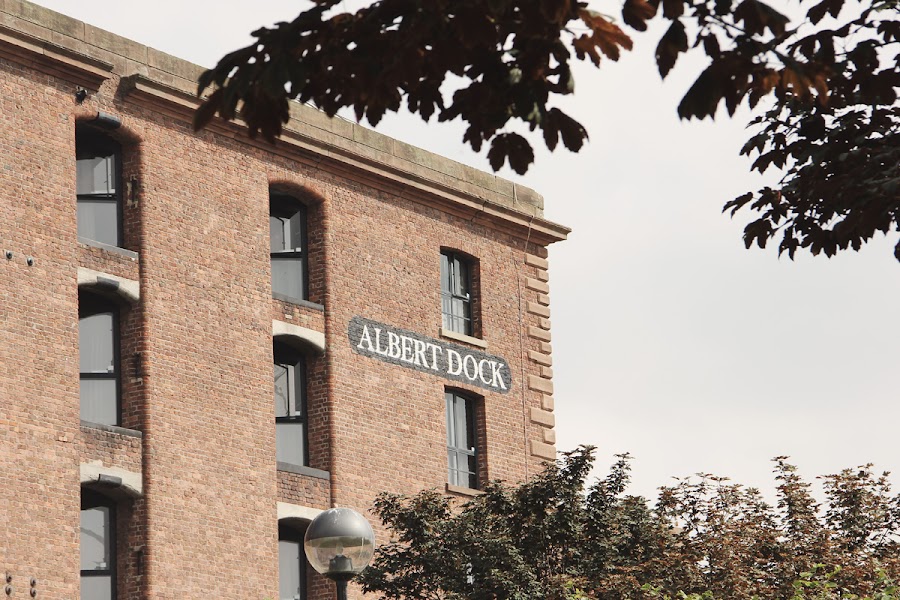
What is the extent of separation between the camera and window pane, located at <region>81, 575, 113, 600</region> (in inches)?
1064

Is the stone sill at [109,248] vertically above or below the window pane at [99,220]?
below

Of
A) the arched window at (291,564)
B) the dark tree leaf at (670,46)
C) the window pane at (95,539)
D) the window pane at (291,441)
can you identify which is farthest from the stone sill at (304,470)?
the dark tree leaf at (670,46)

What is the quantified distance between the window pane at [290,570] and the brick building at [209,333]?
5 centimetres

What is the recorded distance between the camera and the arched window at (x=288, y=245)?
31625mm

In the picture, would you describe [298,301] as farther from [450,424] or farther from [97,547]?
[97,547]

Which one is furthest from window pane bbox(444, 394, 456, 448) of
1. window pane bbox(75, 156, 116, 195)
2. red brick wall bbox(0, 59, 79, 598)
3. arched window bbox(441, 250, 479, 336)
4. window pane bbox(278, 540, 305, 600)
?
red brick wall bbox(0, 59, 79, 598)

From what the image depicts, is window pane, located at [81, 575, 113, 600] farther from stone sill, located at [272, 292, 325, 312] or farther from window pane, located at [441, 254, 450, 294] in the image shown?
window pane, located at [441, 254, 450, 294]

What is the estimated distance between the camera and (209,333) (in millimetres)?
28938

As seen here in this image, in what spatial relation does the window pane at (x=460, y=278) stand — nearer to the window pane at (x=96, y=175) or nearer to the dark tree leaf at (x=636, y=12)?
the window pane at (x=96, y=175)

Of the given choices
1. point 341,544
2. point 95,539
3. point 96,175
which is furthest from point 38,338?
point 341,544

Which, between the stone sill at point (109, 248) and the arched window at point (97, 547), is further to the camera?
the stone sill at point (109, 248)

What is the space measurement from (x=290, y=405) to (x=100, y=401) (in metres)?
4.21

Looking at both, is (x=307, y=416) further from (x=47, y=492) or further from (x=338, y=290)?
(x=47, y=492)

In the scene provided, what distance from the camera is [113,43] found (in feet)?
94.7
